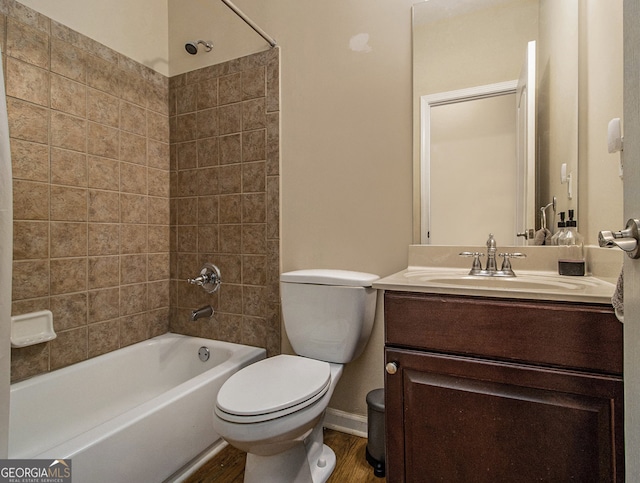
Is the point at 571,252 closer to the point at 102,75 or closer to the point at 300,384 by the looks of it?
the point at 300,384

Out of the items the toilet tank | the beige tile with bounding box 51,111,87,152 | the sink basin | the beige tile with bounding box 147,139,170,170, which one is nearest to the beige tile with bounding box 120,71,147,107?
the beige tile with bounding box 147,139,170,170

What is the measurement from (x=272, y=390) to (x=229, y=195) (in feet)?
3.79

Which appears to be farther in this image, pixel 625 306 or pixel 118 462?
pixel 118 462

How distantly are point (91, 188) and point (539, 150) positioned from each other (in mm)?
2075

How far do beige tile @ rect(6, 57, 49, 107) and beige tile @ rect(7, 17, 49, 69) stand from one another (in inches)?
1.1

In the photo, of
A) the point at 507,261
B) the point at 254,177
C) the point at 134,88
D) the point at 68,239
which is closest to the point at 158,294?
the point at 68,239

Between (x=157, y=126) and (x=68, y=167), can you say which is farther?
(x=157, y=126)

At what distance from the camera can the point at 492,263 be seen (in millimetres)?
1315

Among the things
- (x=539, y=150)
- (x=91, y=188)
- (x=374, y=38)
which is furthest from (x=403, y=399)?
(x=91, y=188)

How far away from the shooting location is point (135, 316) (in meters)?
1.92

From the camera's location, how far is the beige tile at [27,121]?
4.56 feet

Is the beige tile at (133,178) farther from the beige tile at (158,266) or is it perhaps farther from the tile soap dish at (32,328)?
the tile soap dish at (32,328)

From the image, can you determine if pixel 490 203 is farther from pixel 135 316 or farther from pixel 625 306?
pixel 135 316

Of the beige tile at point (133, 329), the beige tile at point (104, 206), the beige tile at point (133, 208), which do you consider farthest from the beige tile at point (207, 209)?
the beige tile at point (133, 329)
